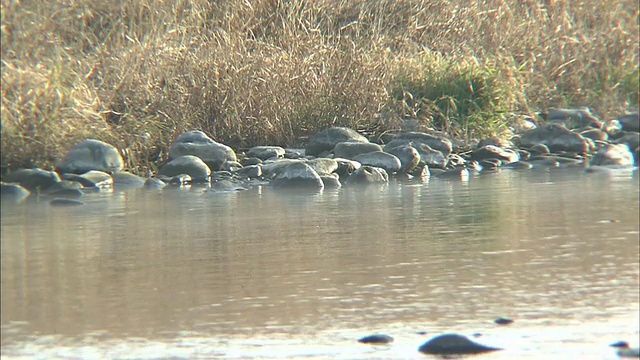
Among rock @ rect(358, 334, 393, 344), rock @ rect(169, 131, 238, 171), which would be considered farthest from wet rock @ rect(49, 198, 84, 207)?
rock @ rect(358, 334, 393, 344)

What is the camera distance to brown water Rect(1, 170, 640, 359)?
303 centimetres

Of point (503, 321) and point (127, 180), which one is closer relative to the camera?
point (503, 321)

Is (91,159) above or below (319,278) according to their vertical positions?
above

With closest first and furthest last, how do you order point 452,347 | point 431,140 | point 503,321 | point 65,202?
point 452,347
point 503,321
point 65,202
point 431,140

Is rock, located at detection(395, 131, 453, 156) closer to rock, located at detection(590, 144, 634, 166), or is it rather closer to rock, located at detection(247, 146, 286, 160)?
rock, located at detection(247, 146, 286, 160)

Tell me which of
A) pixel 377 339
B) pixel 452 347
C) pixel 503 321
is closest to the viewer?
pixel 452 347

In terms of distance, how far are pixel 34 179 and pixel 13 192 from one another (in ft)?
1.13

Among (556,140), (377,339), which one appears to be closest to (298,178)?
(556,140)

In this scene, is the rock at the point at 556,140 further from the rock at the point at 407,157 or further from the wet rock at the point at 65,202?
the wet rock at the point at 65,202

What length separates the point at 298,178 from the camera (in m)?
7.95

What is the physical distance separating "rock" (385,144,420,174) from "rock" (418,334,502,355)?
5.89 meters

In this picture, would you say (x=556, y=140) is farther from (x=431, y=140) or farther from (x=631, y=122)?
(x=631, y=122)

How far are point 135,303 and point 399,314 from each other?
93cm

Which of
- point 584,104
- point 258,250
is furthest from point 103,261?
point 584,104
